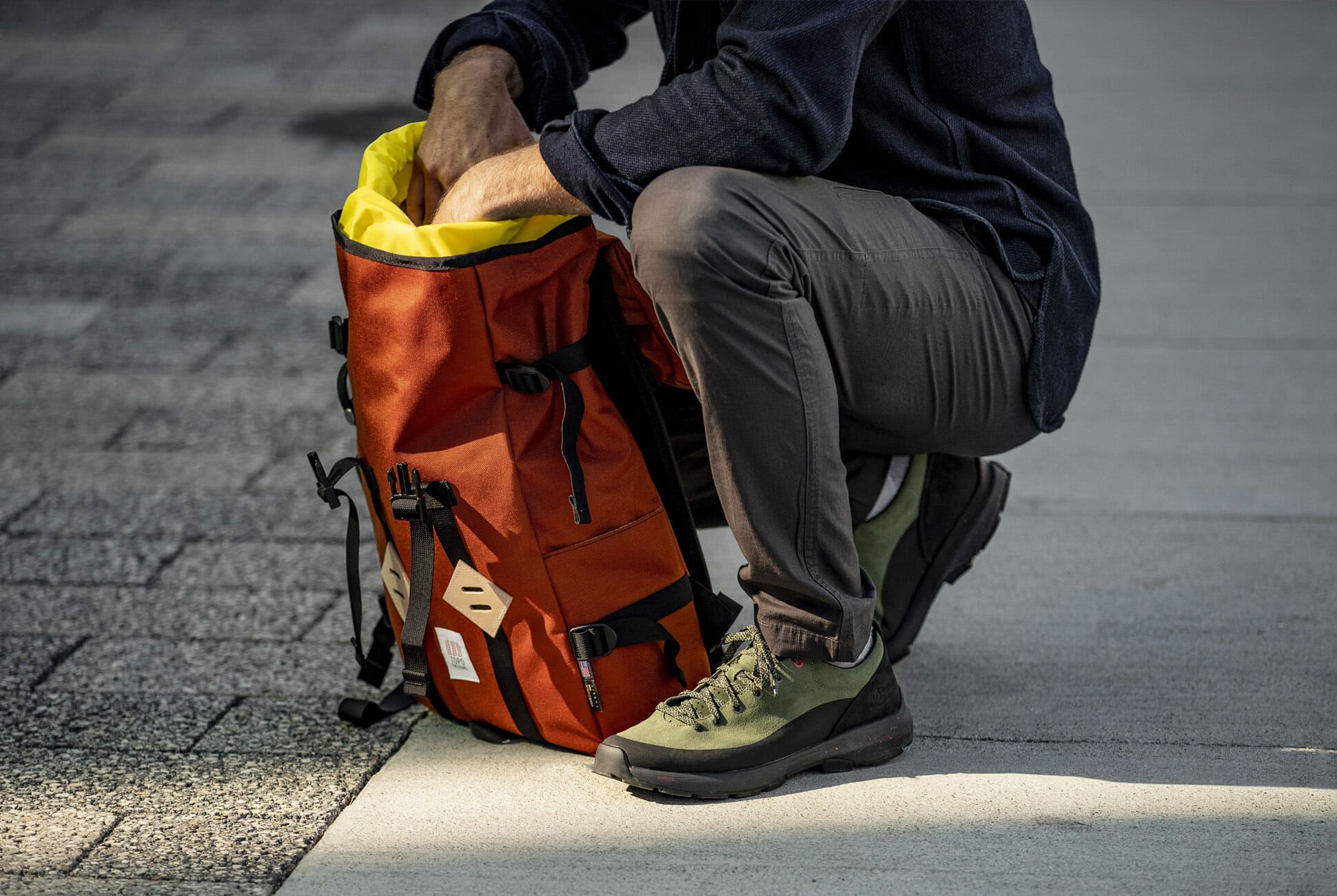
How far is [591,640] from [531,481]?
215 mm

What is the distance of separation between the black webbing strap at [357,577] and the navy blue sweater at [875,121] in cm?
49

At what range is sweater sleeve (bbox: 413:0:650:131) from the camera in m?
2.09

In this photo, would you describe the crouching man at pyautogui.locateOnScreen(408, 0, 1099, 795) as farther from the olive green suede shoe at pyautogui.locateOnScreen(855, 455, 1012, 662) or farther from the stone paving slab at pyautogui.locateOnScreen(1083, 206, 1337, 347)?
the stone paving slab at pyautogui.locateOnScreen(1083, 206, 1337, 347)

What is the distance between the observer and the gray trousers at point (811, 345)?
1643 millimetres

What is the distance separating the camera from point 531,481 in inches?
68.9

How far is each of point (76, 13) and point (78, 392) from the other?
454 centimetres

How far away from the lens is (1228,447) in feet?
9.59

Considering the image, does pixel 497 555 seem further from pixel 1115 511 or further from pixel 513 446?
pixel 1115 511

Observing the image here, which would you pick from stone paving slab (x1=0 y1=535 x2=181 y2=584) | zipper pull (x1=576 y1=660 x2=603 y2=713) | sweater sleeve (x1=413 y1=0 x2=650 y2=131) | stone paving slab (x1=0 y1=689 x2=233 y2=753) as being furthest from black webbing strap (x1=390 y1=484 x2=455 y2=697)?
stone paving slab (x1=0 y1=535 x2=181 y2=584)

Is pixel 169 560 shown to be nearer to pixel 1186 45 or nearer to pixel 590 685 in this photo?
pixel 590 685

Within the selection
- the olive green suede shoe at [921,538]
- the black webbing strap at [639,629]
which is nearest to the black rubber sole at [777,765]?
the black webbing strap at [639,629]

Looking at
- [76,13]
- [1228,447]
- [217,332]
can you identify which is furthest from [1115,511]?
[76,13]

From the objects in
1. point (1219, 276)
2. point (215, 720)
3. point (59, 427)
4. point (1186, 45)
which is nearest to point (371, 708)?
point (215, 720)

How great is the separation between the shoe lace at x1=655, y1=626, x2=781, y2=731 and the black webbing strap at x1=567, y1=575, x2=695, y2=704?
0.07 meters
